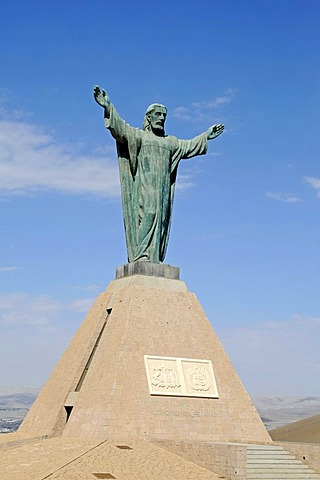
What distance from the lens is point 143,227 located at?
17.7 m

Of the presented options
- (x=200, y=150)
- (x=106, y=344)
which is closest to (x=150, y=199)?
(x=200, y=150)

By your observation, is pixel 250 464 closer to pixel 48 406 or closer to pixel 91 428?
pixel 91 428

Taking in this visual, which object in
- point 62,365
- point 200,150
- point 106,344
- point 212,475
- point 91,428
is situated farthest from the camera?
point 200,150

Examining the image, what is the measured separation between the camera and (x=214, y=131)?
1917cm

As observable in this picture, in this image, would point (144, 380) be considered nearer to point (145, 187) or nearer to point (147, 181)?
point (145, 187)

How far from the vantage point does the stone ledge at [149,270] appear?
57.0 ft

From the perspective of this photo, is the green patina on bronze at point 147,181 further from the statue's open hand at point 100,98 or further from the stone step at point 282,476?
the stone step at point 282,476

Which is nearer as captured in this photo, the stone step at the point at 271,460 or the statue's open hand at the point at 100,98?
the stone step at the point at 271,460

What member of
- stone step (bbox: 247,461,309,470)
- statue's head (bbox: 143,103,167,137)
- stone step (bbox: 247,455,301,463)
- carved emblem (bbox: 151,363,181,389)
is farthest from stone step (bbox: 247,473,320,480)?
statue's head (bbox: 143,103,167,137)

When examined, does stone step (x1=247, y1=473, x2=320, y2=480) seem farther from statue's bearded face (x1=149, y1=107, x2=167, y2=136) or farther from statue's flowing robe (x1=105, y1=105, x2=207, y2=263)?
statue's bearded face (x1=149, y1=107, x2=167, y2=136)

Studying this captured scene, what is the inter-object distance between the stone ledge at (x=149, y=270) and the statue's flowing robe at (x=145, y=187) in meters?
0.22

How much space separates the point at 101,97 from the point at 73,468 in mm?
8448

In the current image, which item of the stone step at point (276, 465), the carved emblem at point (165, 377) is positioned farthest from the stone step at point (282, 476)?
the carved emblem at point (165, 377)

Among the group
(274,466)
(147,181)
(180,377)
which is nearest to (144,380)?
(180,377)
